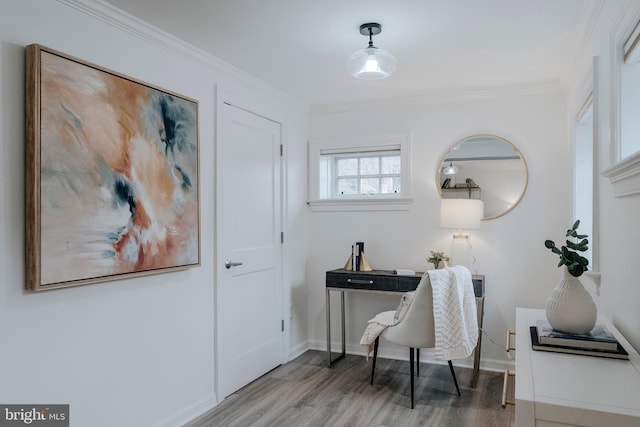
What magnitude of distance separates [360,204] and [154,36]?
2333 millimetres

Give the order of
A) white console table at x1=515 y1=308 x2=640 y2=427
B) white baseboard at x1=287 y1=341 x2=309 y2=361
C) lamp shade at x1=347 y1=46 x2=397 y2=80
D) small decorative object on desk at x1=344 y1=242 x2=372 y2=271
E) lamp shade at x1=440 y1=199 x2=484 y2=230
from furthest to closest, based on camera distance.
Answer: white baseboard at x1=287 y1=341 x2=309 y2=361, small decorative object on desk at x1=344 y1=242 x2=372 y2=271, lamp shade at x1=440 y1=199 x2=484 y2=230, lamp shade at x1=347 y1=46 x2=397 y2=80, white console table at x1=515 y1=308 x2=640 y2=427

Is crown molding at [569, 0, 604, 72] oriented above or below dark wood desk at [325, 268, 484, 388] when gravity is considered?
above

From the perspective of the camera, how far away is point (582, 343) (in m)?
1.60

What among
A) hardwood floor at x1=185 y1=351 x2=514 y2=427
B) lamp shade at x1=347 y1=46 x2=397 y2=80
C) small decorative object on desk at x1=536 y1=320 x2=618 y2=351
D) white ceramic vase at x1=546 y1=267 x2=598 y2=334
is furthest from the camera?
hardwood floor at x1=185 y1=351 x2=514 y2=427

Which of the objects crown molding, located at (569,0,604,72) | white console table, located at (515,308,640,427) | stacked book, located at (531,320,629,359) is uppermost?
crown molding, located at (569,0,604,72)

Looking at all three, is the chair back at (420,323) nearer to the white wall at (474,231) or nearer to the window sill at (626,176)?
the white wall at (474,231)

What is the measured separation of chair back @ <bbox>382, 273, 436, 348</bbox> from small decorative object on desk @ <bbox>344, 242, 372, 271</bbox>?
0.95 metres

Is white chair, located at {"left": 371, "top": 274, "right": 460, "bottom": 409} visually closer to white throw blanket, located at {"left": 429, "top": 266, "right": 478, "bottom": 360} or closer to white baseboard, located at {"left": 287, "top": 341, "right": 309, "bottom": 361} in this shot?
white throw blanket, located at {"left": 429, "top": 266, "right": 478, "bottom": 360}

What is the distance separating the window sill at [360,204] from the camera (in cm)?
416

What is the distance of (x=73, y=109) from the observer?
214 centimetres

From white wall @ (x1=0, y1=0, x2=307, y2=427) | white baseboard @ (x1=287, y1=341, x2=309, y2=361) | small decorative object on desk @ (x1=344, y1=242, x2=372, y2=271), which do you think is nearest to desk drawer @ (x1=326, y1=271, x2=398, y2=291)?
small decorative object on desk @ (x1=344, y1=242, x2=372, y2=271)

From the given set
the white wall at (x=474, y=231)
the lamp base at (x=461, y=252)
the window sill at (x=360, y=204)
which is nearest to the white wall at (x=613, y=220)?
the white wall at (x=474, y=231)

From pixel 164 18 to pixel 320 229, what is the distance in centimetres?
249

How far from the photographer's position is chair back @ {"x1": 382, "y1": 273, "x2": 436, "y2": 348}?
3.03m
